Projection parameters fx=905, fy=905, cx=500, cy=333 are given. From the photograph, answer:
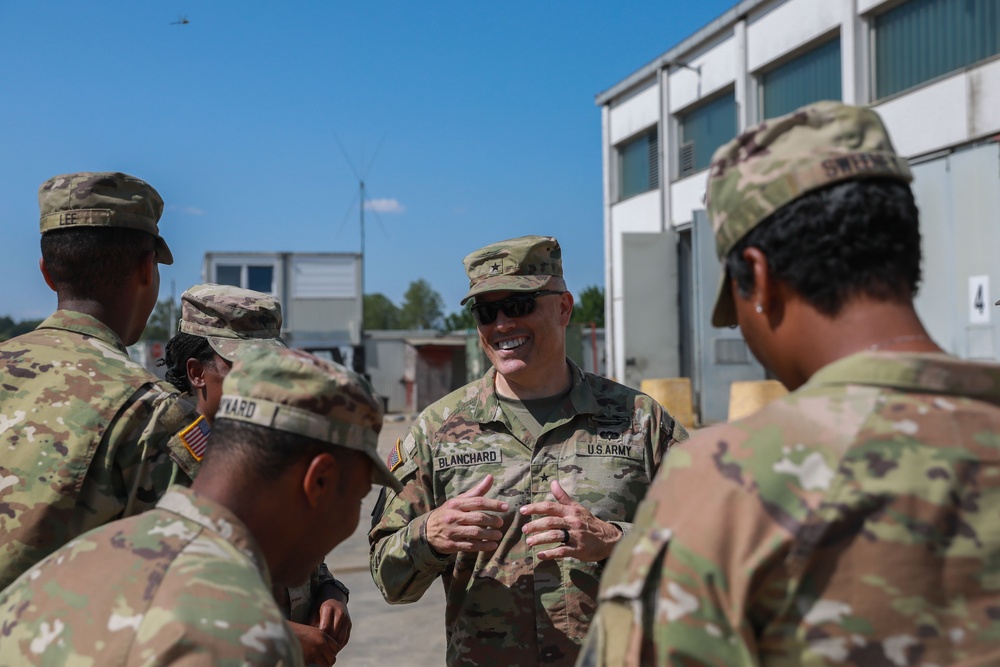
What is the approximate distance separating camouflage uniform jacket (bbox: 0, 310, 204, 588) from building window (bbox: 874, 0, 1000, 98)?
12749mm

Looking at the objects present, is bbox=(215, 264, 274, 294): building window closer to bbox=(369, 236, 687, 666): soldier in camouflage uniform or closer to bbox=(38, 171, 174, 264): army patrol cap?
bbox=(369, 236, 687, 666): soldier in camouflage uniform

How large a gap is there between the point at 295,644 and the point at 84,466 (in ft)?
3.63

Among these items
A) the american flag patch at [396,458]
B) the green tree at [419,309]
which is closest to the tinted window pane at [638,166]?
the american flag patch at [396,458]

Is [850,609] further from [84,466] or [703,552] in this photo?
[84,466]

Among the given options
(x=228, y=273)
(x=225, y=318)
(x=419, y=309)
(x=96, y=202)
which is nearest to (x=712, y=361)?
(x=225, y=318)

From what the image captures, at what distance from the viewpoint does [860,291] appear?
4.60 ft

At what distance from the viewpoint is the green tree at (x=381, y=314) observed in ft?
341

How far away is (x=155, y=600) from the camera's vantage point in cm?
141

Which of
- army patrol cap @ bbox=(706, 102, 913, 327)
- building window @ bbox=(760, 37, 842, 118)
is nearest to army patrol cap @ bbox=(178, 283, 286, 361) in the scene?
army patrol cap @ bbox=(706, 102, 913, 327)

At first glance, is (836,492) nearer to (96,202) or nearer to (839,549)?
(839,549)

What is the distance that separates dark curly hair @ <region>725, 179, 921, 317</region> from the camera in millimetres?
1386

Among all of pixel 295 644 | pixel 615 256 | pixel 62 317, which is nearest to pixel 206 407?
pixel 62 317

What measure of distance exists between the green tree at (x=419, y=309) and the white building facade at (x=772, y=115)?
75162 mm

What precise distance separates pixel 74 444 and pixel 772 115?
52.1 ft
